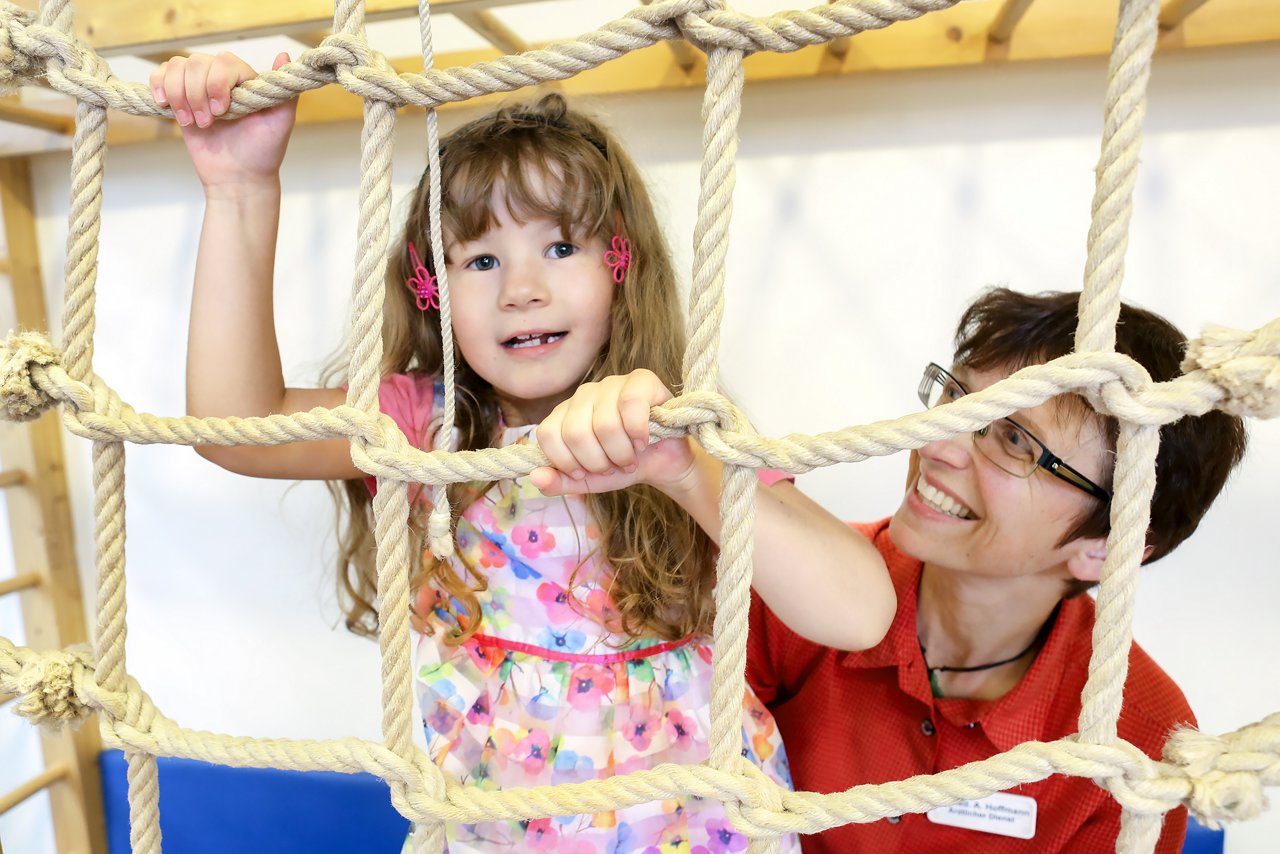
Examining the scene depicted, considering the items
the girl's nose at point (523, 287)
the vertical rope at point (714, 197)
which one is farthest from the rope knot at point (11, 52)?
the vertical rope at point (714, 197)

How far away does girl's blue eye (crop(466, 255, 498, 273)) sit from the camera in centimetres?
76

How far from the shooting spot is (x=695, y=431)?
50 cm

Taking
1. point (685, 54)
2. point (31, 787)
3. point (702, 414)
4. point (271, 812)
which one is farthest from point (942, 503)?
point (31, 787)

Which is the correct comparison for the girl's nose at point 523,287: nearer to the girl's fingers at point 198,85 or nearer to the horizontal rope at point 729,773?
the girl's fingers at point 198,85

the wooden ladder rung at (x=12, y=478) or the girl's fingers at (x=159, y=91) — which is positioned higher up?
the girl's fingers at (x=159, y=91)

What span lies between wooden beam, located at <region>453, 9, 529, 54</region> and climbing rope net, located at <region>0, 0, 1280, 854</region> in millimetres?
417

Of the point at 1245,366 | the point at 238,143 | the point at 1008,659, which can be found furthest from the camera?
the point at 1008,659

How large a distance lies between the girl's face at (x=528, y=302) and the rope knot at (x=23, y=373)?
0.31 meters

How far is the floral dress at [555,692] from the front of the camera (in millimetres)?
Result: 766

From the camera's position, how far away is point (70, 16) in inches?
23.4

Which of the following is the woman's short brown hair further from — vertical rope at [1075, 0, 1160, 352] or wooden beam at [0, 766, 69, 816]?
wooden beam at [0, 766, 69, 816]

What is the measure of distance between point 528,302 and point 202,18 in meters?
0.54

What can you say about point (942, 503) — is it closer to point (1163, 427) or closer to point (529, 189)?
point (1163, 427)

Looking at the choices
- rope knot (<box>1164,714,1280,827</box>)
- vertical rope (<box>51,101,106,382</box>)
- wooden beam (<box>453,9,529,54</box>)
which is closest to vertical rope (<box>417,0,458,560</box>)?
vertical rope (<box>51,101,106,382</box>)
